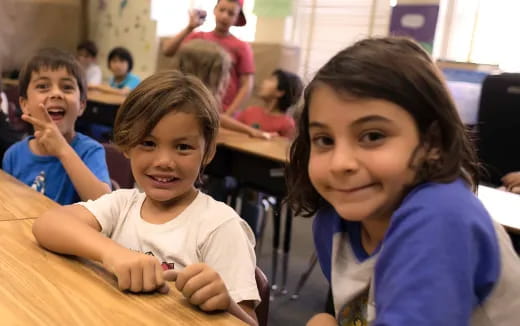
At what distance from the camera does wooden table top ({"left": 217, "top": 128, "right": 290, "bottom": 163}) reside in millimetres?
2443

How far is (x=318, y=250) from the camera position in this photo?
937 mm

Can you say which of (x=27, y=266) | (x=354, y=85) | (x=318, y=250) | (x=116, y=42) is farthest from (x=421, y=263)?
(x=116, y=42)

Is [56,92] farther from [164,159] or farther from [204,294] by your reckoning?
[204,294]

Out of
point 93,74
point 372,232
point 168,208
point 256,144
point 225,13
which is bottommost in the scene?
point 93,74

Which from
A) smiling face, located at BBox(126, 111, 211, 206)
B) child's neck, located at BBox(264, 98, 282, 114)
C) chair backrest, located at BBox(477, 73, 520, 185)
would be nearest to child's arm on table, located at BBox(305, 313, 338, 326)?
smiling face, located at BBox(126, 111, 211, 206)


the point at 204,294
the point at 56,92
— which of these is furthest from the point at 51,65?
the point at 204,294

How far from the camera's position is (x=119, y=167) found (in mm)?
2002

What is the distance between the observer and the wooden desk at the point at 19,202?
1156 mm

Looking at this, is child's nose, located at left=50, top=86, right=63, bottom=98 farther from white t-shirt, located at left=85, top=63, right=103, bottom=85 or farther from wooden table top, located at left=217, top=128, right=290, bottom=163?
white t-shirt, located at left=85, top=63, right=103, bottom=85

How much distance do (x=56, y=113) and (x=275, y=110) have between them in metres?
1.83

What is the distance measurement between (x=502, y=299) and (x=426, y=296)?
144 millimetres

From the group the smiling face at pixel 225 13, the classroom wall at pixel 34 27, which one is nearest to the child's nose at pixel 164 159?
the smiling face at pixel 225 13

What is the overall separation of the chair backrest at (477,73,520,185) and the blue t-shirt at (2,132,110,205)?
2.12 metres

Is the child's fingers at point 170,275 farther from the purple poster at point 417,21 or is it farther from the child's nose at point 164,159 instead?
the purple poster at point 417,21
